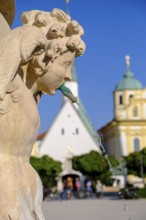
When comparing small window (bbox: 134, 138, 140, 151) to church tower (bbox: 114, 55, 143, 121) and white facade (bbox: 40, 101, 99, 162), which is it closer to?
church tower (bbox: 114, 55, 143, 121)

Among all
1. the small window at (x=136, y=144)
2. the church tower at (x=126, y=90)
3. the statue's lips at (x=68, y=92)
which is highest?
A: the church tower at (x=126, y=90)

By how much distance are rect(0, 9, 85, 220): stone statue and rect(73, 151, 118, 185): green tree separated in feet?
134

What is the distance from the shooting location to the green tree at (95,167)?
150ft

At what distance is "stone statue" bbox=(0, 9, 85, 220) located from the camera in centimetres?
331

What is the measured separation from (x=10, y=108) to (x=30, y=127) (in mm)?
225

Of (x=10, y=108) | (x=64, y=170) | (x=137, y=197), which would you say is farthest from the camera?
(x=64, y=170)

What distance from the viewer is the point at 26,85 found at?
3.68 metres

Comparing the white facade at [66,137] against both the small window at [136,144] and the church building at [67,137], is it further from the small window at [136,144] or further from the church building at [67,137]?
the small window at [136,144]

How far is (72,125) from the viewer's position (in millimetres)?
58531

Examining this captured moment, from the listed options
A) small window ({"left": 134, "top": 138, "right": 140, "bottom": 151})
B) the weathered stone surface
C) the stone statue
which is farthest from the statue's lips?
small window ({"left": 134, "top": 138, "right": 140, "bottom": 151})

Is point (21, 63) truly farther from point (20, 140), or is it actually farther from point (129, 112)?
point (129, 112)

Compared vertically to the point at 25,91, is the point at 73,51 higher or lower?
higher

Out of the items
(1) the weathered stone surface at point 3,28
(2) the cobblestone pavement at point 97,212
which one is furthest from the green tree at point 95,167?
(1) the weathered stone surface at point 3,28

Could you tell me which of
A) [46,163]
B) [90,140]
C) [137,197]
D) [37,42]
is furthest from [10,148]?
[90,140]
